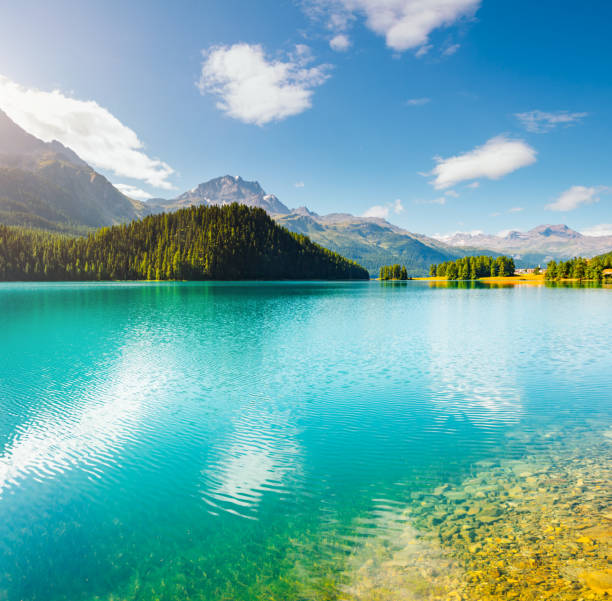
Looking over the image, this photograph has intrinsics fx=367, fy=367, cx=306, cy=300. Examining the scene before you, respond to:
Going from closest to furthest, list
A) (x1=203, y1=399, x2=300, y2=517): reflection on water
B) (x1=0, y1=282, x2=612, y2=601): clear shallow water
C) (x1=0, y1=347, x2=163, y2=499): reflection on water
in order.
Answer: (x1=0, y1=282, x2=612, y2=601): clear shallow water → (x1=203, y1=399, x2=300, y2=517): reflection on water → (x1=0, y1=347, x2=163, y2=499): reflection on water

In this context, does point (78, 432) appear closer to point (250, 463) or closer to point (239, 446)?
point (239, 446)

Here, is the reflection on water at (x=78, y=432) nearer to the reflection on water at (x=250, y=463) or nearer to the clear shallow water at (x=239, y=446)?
the clear shallow water at (x=239, y=446)

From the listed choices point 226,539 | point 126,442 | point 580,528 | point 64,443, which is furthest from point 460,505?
point 64,443

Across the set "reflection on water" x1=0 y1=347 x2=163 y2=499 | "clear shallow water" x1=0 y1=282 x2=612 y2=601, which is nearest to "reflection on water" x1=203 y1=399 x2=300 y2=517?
"clear shallow water" x1=0 y1=282 x2=612 y2=601

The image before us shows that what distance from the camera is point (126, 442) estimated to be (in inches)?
553

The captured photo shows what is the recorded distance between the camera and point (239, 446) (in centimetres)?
1360

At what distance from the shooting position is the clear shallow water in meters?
7.81

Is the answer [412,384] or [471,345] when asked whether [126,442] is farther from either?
[471,345]

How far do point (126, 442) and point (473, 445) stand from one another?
511 inches

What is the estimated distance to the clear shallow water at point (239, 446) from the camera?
7.81 m

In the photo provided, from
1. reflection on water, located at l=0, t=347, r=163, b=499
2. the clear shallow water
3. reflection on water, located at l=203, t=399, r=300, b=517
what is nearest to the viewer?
the clear shallow water

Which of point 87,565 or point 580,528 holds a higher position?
point 580,528

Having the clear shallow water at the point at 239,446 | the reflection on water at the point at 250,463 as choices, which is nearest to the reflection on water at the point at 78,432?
the clear shallow water at the point at 239,446

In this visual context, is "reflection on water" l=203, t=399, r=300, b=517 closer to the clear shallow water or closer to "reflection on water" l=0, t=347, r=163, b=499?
the clear shallow water
